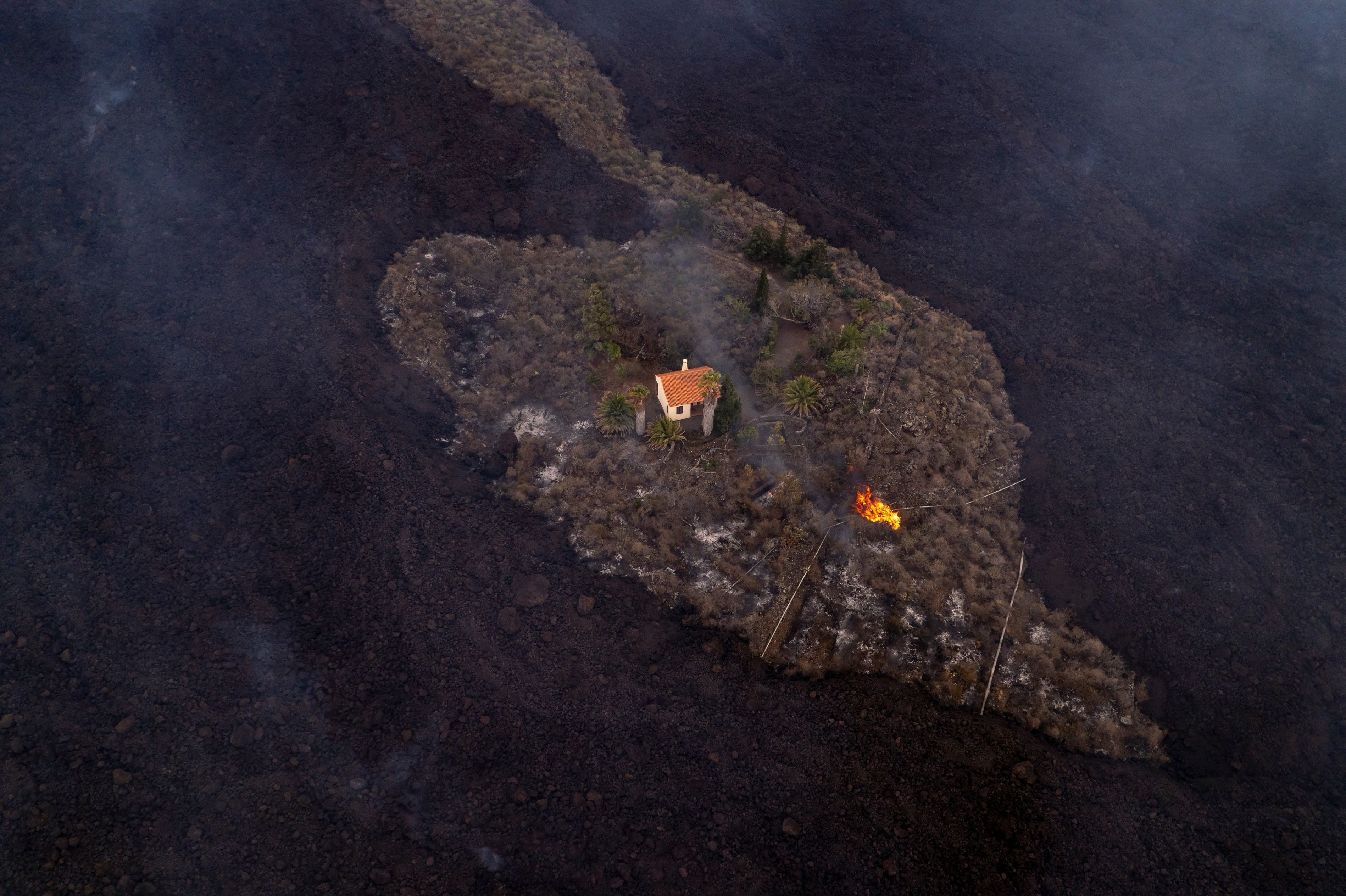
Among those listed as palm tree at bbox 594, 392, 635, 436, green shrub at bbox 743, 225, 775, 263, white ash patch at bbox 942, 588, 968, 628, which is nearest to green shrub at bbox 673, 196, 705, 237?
green shrub at bbox 743, 225, 775, 263

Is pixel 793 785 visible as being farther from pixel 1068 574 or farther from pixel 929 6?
pixel 929 6

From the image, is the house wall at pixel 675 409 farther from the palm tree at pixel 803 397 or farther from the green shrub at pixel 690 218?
the green shrub at pixel 690 218

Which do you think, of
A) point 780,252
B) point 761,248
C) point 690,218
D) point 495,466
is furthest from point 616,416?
point 690,218

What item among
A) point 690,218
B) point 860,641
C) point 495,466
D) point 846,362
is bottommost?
point 495,466

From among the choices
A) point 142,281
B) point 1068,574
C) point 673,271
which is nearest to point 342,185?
point 142,281

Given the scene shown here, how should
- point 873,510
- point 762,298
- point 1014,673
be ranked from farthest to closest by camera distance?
point 762,298
point 873,510
point 1014,673

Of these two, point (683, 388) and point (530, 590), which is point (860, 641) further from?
point (683, 388)
